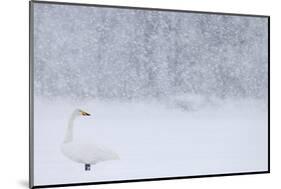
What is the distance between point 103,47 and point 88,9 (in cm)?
30

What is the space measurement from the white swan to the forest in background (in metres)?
0.21

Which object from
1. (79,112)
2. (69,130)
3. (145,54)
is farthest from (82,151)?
(145,54)

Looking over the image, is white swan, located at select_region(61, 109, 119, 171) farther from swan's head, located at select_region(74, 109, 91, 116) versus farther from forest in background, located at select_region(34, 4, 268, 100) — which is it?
forest in background, located at select_region(34, 4, 268, 100)

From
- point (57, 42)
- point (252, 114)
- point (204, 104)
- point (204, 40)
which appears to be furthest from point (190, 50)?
point (57, 42)

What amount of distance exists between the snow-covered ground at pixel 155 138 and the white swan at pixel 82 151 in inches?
1.4

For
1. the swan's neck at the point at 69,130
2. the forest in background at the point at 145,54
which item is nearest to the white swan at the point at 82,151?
the swan's neck at the point at 69,130

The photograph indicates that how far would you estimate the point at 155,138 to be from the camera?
14.0 feet

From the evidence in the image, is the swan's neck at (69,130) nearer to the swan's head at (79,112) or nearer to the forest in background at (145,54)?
the swan's head at (79,112)

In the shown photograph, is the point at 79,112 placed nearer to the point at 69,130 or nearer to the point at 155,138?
the point at 69,130

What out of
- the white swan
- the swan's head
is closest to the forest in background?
the swan's head

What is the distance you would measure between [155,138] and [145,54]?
2.09ft

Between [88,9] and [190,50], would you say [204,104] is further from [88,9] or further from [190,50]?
[88,9]

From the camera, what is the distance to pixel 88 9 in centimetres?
411

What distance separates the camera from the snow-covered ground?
400cm
